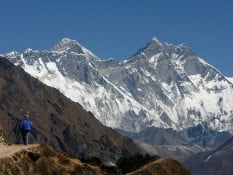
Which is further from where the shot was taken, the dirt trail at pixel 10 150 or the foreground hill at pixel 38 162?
the dirt trail at pixel 10 150

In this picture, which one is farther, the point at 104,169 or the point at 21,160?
the point at 104,169

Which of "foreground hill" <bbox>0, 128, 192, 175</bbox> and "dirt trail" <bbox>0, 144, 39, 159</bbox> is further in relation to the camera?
"dirt trail" <bbox>0, 144, 39, 159</bbox>

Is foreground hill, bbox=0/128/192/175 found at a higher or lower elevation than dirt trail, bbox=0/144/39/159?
lower

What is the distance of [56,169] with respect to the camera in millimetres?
44375

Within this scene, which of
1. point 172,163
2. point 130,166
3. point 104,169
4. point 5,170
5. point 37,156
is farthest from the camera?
point 130,166

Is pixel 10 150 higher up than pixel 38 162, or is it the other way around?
pixel 10 150

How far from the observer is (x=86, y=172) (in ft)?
150

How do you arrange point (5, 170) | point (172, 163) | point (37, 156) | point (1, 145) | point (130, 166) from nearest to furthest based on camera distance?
point (5, 170) < point (37, 156) < point (1, 145) < point (172, 163) < point (130, 166)

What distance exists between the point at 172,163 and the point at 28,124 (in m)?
12.7

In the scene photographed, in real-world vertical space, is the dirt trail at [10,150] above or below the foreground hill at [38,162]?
above

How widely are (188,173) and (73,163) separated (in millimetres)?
11938

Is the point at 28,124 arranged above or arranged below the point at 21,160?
above

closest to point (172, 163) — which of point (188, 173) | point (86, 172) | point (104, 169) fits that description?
point (188, 173)

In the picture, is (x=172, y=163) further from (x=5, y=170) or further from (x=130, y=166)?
(x=5, y=170)
